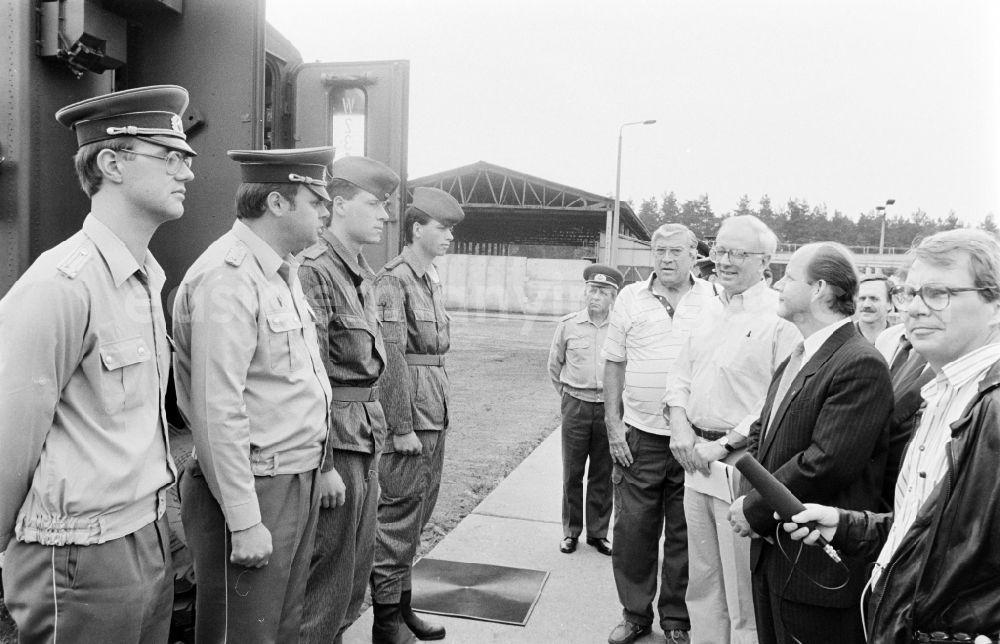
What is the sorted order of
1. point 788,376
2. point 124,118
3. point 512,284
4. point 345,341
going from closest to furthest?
point 124,118 < point 788,376 < point 345,341 < point 512,284

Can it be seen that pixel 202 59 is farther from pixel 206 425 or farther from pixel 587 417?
pixel 587 417

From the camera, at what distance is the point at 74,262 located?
5.64ft

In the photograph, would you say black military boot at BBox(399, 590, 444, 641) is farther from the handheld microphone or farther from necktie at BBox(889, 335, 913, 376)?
necktie at BBox(889, 335, 913, 376)

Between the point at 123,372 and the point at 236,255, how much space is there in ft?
1.99

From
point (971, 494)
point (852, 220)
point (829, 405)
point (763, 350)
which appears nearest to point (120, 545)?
point (971, 494)

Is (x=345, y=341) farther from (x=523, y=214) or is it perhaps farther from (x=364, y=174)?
(x=523, y=214)

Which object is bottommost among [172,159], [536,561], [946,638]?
[536,561]

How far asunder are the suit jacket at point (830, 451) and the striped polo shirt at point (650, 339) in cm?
131

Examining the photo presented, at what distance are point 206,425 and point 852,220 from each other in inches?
3400

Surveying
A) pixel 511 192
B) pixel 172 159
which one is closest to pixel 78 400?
pixel 172 159

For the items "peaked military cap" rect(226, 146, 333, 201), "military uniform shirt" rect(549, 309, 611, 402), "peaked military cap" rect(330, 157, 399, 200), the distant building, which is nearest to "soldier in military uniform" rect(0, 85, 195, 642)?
"peaked military cap" rect(226, 146, 333, 201)

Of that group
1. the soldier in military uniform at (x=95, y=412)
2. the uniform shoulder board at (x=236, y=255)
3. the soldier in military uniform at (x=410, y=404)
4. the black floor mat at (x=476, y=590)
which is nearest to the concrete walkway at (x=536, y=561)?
the black floor mat at (x=476, y=590)

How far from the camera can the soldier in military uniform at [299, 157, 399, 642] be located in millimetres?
2781

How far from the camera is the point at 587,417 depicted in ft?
16.6
